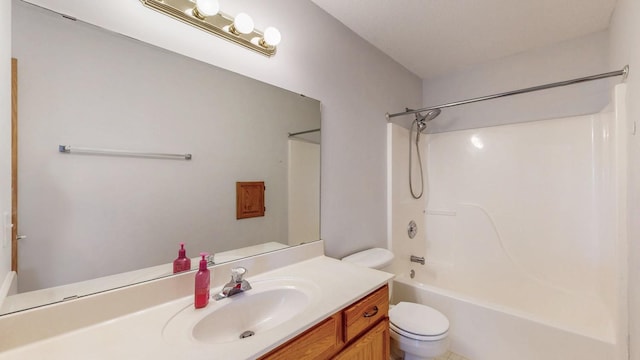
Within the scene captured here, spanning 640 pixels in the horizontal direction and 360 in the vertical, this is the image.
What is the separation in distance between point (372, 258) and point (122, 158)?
1524mm

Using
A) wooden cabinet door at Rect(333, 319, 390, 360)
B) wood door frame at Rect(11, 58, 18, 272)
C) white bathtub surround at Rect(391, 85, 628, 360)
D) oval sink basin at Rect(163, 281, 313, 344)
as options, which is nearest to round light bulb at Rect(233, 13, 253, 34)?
wood door frame at Rect(11, 58, 18, 272)

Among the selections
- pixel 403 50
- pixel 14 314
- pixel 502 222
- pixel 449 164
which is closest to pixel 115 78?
pixel 14 314

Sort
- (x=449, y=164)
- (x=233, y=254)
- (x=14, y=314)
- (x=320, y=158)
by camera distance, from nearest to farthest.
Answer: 1. (x=14, y=314)
2. (x=233, y=254)
3. (x=320, y=158)
4. (x=449, y=164)

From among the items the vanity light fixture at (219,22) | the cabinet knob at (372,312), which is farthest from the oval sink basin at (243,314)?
the vanity light fixture at (219,22)

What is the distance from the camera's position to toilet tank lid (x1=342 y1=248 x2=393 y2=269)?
1732 mm

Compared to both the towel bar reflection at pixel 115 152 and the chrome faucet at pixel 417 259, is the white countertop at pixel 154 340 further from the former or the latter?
the chrome faucet at pixel 417 259

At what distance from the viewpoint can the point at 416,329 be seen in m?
1.48

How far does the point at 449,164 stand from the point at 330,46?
171 centimetres

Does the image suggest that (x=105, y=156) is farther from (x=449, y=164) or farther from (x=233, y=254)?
(x=449, y=164)

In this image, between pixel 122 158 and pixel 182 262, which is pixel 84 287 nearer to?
pixel 182 262

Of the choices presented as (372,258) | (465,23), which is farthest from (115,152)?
(465,23)

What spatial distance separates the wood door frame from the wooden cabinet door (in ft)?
3.48

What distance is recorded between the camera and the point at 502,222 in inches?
92.3

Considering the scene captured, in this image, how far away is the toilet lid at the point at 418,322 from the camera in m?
1.44
